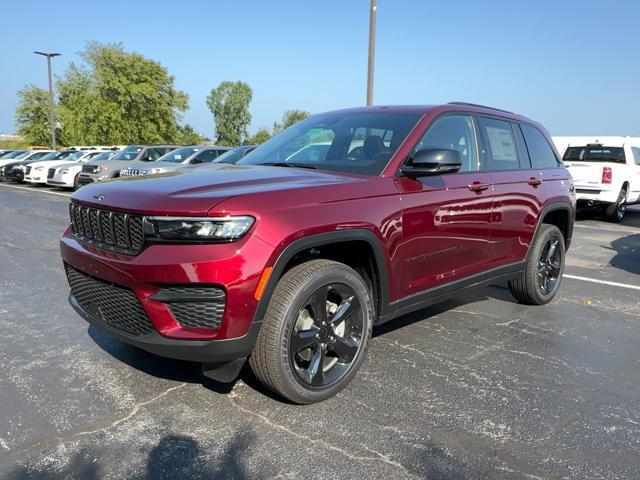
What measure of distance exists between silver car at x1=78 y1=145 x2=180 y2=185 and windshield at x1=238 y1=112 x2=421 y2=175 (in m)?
12.8

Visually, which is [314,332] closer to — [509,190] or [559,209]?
[509,190]

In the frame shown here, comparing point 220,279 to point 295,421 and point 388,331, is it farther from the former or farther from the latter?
point 388,331

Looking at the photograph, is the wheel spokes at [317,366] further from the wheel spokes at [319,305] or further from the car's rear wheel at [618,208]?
the car's rear wheel at [618,208]

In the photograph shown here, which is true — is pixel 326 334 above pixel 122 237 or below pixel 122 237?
below

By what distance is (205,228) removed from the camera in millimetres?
2576

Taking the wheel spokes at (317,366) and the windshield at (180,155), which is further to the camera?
the windshield at (180,155)

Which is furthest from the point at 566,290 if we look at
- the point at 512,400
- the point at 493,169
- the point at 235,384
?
the point at 235,384

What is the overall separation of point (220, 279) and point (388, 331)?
2186 millimetres

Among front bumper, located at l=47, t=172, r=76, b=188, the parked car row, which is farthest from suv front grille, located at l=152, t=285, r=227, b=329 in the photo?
front bumper, located at l=47, t=172, r=76, b=188

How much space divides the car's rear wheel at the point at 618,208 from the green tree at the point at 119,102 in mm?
43178

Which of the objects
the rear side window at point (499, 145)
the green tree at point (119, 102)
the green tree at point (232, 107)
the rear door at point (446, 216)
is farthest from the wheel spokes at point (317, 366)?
the green tree at point (232, 107)

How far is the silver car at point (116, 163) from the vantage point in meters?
16.2

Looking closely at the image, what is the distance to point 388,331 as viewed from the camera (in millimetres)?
4375

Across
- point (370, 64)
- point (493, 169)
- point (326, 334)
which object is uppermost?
point (370, 64)
